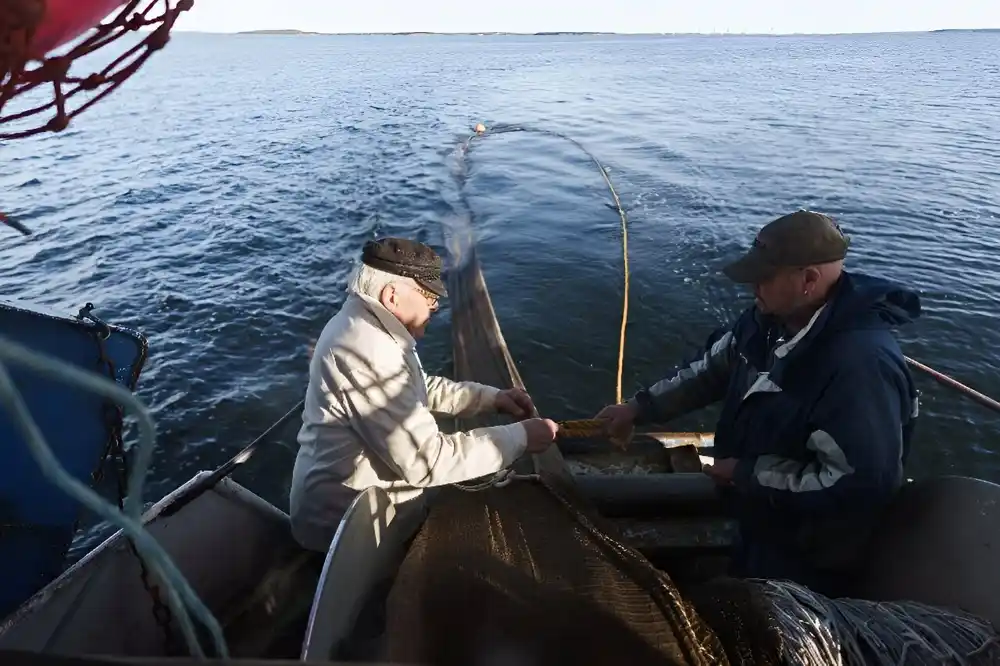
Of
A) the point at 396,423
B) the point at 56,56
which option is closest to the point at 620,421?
the point at 396,423

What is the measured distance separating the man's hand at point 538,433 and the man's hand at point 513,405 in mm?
595

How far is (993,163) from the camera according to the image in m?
21.3

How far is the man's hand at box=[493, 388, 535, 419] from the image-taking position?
4379mm

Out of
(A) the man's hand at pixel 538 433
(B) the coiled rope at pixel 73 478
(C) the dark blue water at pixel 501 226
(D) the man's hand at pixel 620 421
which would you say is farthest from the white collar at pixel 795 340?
(C) the dark blue water at pixel 501 226

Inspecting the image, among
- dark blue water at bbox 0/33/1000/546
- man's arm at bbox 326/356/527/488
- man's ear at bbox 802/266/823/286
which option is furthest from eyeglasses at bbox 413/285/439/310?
dark blue water at bbox 0/33/1000/546

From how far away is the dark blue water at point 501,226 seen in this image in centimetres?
991

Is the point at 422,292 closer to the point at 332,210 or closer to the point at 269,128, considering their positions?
the point at 332,210

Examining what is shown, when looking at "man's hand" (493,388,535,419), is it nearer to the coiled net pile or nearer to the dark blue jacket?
the dark blue jacket

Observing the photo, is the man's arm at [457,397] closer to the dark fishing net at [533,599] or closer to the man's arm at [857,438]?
the dark fishing net at [533,599]

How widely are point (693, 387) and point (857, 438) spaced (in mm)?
1549

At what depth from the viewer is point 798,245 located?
3148mm

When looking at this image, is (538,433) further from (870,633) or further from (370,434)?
(870,633)

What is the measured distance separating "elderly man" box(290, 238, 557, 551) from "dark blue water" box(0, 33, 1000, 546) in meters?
4.77

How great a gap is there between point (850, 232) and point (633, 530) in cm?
1424
